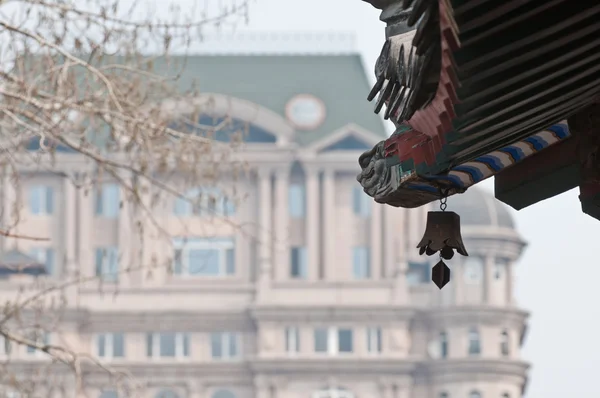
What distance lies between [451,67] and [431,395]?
114 m

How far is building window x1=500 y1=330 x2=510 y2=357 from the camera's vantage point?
120812mm

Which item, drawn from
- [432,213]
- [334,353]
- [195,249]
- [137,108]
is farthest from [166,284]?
[432,213]

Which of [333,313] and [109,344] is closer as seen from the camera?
[333,313]

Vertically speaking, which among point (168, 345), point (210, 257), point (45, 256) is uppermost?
point (45, 256)

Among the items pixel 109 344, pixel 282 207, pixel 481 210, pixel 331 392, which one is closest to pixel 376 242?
pixel 282 207

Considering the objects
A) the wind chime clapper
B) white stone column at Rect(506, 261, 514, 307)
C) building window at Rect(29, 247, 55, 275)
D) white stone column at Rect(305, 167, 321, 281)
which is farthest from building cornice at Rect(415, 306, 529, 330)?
the wind chime clapper

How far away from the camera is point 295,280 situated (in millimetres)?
Result: 124938

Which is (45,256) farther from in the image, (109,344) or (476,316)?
(476,316)

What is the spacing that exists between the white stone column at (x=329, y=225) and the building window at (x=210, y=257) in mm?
5628

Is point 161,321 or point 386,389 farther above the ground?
point 161,321

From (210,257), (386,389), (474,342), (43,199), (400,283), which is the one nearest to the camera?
(386,389)

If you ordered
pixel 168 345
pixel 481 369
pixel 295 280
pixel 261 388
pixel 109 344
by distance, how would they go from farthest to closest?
pixel 295 280 → pixel 109 344 → pixel 168 345 → pixel 261 388 → pixel 481 369

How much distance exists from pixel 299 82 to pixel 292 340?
16525mm

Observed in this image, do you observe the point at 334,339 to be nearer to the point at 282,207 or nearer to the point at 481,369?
the point at 481,369
